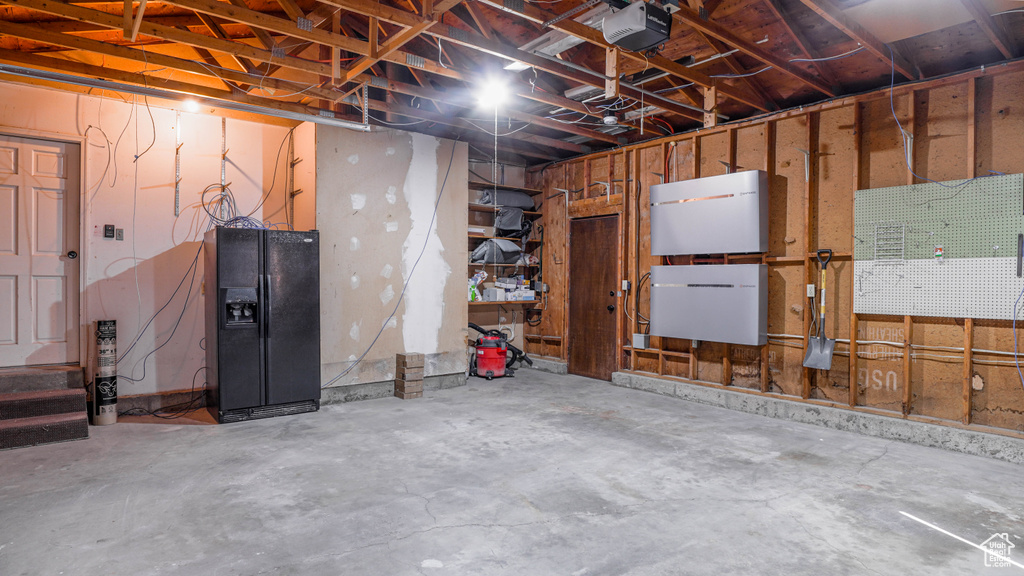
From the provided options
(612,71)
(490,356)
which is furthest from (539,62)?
(490,356)

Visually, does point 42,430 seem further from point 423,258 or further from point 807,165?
point 807,165

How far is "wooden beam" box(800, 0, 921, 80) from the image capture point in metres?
3.33

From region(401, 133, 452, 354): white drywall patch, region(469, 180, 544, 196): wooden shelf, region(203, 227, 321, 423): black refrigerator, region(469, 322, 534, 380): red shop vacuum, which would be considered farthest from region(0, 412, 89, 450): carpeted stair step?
region(469, 180, 544, 196): wooden shelf

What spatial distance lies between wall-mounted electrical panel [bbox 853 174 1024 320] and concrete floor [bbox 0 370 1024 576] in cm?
122

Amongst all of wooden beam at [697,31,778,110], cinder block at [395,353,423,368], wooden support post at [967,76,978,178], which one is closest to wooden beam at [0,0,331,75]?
cinder block at [395,353,423,368]

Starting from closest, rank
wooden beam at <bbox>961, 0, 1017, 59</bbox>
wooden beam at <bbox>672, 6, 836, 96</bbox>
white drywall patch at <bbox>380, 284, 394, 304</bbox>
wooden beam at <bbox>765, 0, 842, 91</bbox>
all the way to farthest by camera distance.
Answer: wooden beam at <bbox>961, 0, 1017, 59</bbox> < wooden beam at <bbox>672, 6, 836, 96</bbox> < wooden beam at <bbox>765, 0, 842, 91</bbox> < white drywall patch at <bbox>380, 284, 394, 304</bbox>

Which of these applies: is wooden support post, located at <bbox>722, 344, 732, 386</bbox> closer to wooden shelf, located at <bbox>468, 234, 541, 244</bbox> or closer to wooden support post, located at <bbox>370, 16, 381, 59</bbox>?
wooden shelf, located at <bbox>468, 234, 541, 244</bbox>

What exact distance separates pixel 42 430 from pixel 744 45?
20.5ft

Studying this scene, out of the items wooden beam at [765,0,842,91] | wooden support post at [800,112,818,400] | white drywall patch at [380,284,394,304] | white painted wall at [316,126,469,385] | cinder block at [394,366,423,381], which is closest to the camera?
wooden beam at [765,0,842,91]

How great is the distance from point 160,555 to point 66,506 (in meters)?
1.04

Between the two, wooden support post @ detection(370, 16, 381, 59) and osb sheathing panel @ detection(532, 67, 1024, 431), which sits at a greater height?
wooden support post @ detection(370, 16, 381, 59)

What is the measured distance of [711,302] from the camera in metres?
5.55

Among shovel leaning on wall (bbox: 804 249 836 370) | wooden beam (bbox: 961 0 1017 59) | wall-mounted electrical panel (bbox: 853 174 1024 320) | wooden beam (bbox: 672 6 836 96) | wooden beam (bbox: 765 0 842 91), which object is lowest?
shovel leaning on wall (bbox: 804 249 836 370)

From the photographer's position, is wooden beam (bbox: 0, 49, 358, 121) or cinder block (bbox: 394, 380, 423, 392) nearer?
wooden beam (bbox: 0, 49, 358, 121)
